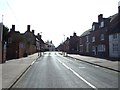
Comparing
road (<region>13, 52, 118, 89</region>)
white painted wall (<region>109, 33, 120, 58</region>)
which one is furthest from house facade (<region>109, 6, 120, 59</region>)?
road (<region>13, 52, 118, 89</region>)

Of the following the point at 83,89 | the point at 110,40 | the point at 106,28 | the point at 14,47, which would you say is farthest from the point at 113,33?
the point at 83,89

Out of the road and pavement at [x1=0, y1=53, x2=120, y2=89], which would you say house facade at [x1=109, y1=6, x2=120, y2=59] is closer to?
pavement at [x1=0, y1=53, x2=120, y2=89]

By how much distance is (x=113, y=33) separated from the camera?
169 feet

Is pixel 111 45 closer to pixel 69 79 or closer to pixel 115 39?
pixel 115 39

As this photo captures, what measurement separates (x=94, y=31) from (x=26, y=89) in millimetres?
57394

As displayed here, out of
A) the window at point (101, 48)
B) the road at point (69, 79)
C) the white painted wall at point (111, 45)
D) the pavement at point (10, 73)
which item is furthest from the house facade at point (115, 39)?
the road at point (69, 79)

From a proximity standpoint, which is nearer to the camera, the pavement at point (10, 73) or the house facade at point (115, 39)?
the pavement at point (10, 73)

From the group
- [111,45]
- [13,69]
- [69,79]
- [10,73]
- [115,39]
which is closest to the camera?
[69,79]

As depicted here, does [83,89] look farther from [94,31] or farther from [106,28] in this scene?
[94,31]

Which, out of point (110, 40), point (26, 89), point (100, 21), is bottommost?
point (26, 89)

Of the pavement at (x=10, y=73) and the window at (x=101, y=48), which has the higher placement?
the window at (x=101, y=48)

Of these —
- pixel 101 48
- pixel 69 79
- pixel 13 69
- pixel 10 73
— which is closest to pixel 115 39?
pixel 101 48

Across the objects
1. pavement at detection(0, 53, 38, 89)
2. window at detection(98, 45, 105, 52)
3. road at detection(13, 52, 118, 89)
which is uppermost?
window at detection(98, 45, 105, 52)

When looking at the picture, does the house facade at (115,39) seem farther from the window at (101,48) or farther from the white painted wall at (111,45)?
the window at (101,48)
